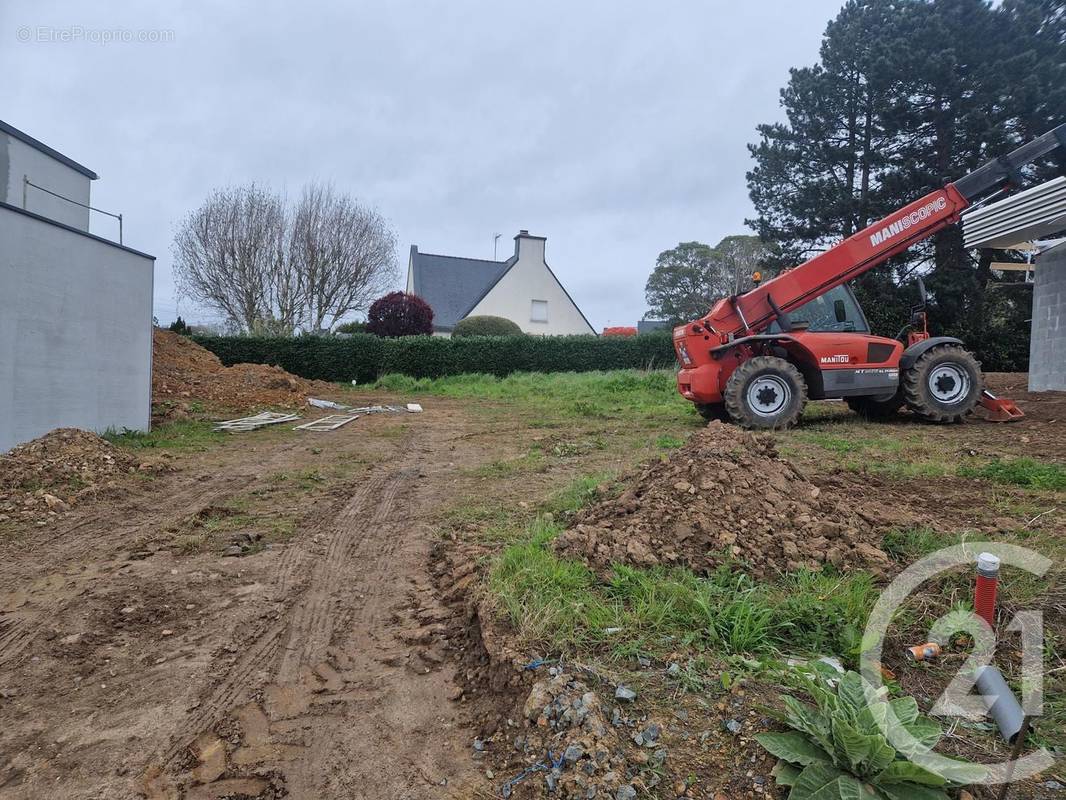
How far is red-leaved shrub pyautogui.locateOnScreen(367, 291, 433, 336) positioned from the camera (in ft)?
83.1

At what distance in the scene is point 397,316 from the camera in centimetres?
2531

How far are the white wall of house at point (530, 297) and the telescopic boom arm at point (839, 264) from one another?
2469cm

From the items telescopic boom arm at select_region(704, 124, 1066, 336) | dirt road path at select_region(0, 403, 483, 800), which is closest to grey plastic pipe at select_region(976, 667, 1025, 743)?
dirt road path at select_region(0, 403, 483, 800)

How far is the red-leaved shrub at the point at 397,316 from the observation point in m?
25.3

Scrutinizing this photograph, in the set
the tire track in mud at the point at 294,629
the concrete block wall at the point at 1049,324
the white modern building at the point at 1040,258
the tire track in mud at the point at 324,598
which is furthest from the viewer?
the concrete block wall at the point at 1049,324

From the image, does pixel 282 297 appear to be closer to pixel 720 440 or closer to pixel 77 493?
pixel 77 493

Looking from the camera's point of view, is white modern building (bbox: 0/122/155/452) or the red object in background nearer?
the red object in background

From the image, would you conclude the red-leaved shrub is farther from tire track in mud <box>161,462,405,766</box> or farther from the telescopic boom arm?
tire track in mud <box>161,462,405,766</box>

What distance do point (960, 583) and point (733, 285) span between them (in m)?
38.2

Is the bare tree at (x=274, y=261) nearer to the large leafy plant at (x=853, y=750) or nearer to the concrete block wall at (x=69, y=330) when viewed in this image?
the concrete block wall at (x=69, y=330)

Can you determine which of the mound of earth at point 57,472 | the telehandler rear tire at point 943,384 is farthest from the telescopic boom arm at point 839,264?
the mound of earth at point 57,472

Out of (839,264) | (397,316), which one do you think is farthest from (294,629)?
(397,316)

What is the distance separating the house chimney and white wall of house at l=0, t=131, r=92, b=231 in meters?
22.9
